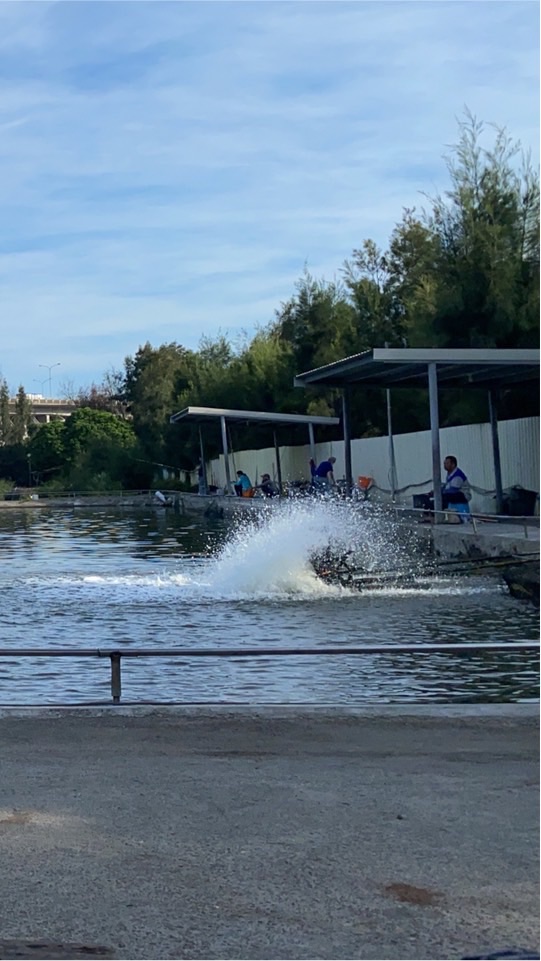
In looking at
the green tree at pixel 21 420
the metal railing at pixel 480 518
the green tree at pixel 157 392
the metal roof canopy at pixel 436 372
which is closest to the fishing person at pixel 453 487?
the metal railing at pixel 480 518

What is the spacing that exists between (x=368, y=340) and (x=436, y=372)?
20.0 metres

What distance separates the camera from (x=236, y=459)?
59562 millimetres

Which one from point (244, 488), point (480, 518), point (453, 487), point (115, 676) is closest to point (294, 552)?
point (480, 518)

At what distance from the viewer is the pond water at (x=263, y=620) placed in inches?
444

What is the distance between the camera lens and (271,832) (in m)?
5.70

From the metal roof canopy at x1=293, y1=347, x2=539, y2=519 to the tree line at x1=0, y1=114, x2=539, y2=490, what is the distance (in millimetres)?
2307

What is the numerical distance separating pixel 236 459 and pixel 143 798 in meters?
53.4

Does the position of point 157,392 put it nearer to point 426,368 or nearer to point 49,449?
point 49,449

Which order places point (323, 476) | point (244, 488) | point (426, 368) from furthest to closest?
1. point (244, 488)
2. point (323, 476)
3. point (426, 368)

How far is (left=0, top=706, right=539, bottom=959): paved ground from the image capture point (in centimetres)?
462

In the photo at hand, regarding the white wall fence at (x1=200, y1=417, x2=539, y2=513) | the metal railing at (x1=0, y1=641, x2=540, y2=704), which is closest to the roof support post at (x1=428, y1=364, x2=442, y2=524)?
the white wall fence at (x1=200, y1=417, x2=539, y2=513)

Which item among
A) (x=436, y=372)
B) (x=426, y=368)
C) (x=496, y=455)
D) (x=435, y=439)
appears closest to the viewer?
(x=436, y=372)

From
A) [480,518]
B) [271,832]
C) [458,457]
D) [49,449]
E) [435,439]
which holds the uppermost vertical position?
[49,449]

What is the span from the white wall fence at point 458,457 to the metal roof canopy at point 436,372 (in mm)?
933
